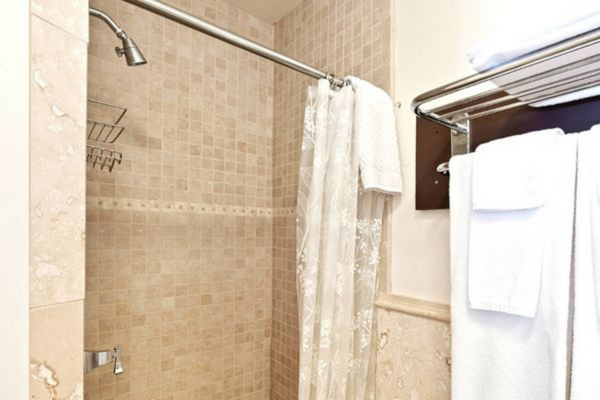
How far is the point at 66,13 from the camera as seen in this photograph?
533 millimetres

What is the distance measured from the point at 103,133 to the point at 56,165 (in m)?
1.02

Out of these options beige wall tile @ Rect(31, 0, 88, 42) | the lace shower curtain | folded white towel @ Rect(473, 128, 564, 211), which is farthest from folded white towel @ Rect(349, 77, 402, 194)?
beige wall tile @ Rect(31, 0, 88, 42)

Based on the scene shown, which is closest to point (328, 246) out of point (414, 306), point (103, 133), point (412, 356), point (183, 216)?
point (414, 306)

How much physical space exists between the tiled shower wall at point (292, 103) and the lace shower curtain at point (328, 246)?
1.23ft

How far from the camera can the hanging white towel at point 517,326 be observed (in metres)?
0.70

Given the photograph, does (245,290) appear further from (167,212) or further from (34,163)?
(34,163)

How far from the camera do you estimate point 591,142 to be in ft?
2.24

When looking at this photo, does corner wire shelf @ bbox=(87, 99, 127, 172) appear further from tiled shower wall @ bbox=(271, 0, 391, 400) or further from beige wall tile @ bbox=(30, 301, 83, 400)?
beige wall tile @ bbox=(30, 301, 83, 400)

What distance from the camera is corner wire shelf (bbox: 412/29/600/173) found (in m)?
0.63

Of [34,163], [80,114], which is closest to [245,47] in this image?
[80,114]

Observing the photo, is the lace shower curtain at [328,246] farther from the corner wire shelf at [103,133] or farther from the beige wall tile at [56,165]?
Result: the corner wire shelf at [103,133]

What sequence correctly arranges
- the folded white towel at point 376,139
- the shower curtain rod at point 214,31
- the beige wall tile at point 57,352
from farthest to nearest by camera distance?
the folded white towel at point 376,139 < the shower curtain rod at point 214,31 < the beige wall tile at point 57,352

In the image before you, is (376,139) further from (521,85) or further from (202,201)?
(202,201)

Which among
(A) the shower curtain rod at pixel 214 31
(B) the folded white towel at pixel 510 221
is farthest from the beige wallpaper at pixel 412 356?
(A) the shower curtain rod at pixel 214 31
